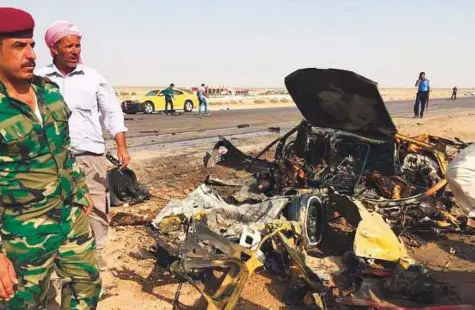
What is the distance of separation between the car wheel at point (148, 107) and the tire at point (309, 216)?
2180 cm

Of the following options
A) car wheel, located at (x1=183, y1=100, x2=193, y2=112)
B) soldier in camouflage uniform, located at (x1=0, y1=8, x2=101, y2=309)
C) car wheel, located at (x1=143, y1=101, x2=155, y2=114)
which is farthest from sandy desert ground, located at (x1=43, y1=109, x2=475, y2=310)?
car wheel, located at (x1=183, y1=100, x2=193, y2=112)

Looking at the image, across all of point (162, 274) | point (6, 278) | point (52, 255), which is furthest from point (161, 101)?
point (6, 278)

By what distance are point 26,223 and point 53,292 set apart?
1.77 metres

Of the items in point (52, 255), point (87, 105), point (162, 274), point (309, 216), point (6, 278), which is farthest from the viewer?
point (309, 216)

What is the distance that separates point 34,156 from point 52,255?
54cm

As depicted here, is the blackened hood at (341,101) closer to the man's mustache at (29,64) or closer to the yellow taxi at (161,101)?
the man's mustache at (29,64)

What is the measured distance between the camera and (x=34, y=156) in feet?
8.05

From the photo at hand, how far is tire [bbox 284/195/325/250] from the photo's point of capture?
447cm

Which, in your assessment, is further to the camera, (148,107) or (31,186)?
(148,107)

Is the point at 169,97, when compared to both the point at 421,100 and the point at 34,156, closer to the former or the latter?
the point at 421,100

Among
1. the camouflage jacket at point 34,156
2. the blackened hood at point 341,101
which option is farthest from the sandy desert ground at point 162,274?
the camouflage jacket at point 34,156

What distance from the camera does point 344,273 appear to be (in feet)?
13.9

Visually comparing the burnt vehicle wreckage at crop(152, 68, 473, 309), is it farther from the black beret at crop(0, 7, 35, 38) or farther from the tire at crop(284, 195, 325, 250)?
the black beret at crop(0, 7, 35, 38)

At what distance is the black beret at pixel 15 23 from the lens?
7.58ft
